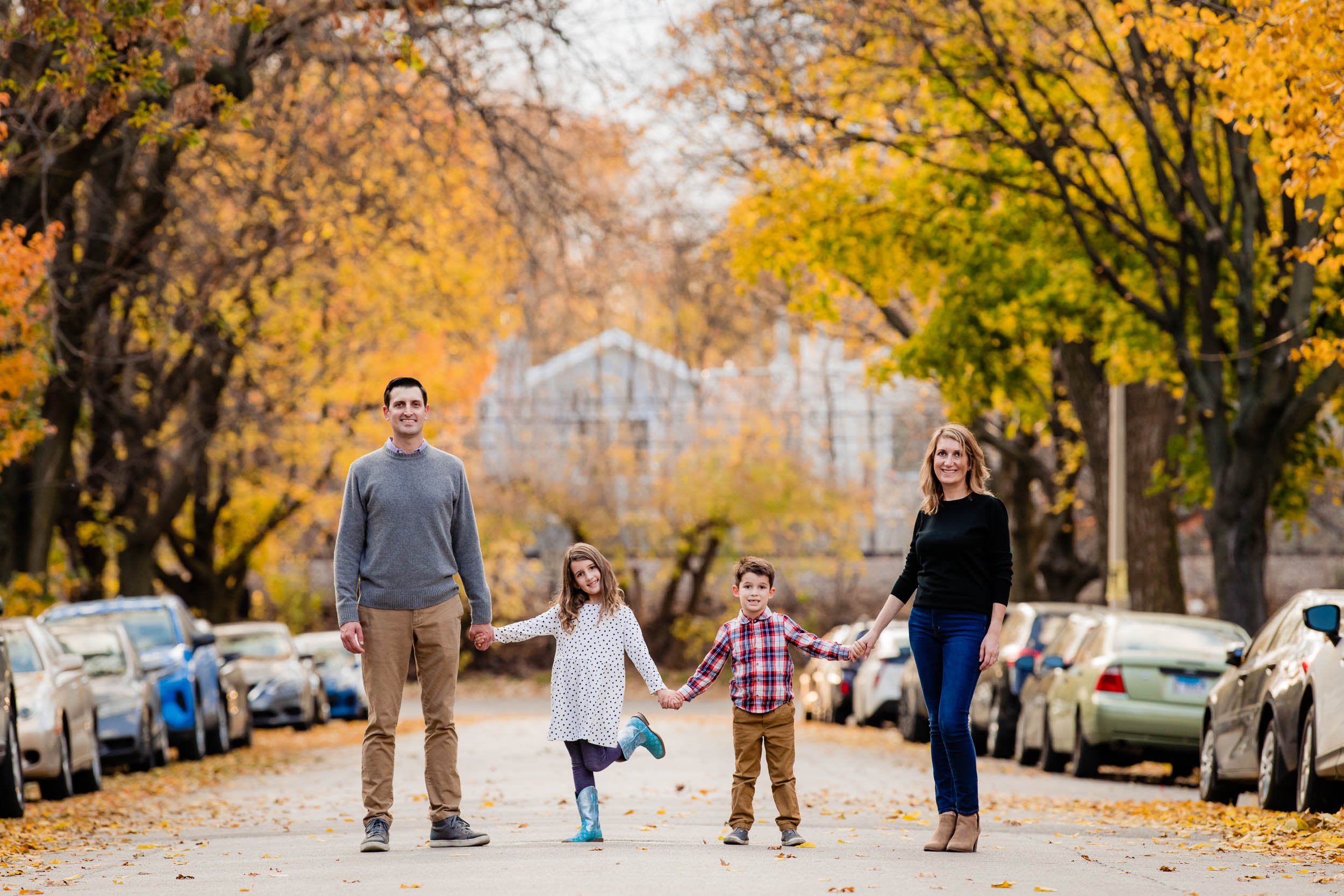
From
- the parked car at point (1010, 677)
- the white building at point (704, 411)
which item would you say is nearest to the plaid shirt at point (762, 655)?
the parked car at point (1010, 677)

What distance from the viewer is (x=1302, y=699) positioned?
12.2m

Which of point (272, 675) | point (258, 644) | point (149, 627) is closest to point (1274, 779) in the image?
point (149, 627)

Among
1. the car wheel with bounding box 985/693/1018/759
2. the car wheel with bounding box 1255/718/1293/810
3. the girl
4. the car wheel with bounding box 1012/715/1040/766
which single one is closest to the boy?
the girl

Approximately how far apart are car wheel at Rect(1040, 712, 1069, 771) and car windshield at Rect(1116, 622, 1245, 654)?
1.26 metres

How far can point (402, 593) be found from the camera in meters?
9.79

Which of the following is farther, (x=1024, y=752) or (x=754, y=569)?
(x=1024, y=752)

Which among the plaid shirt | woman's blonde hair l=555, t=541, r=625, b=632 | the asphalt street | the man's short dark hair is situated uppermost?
the man's short dark hair

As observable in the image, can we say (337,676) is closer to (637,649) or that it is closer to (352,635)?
(637,649)

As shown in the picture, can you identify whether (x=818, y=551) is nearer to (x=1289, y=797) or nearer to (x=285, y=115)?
(x=285, y=115)

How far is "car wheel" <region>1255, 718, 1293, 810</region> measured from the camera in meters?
12.5

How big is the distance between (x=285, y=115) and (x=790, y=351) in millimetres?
33726

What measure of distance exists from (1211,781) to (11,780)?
27.3 feet

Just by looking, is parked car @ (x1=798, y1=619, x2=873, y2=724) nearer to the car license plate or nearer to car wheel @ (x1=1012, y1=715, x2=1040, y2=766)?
car wheel @ (x1=1012, y1=715, x2=1040, y2=766)

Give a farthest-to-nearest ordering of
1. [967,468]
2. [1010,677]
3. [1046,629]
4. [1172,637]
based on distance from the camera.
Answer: [1046,629]
[1010,677]
[1172,637]
[967,468]
